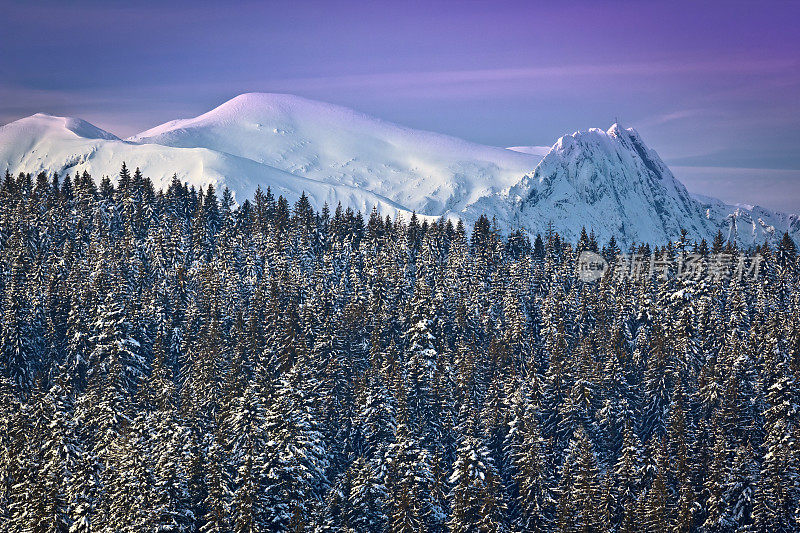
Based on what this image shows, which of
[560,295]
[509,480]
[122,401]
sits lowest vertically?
[509,480]

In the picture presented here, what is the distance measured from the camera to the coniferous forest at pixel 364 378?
200 feet

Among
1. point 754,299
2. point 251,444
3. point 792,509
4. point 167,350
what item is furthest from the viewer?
point 754,299

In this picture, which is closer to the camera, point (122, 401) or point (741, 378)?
point (122, 401)

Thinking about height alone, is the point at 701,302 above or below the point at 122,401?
above

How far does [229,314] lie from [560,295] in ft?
145

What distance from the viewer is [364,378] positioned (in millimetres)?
82938

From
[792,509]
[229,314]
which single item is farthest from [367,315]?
[792,509]

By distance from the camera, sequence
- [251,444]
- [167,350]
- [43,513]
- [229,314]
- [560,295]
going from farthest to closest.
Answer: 1. [560,295]
2. [229,314]
3. [167,350]
4. [251,444]
5. [43,513]

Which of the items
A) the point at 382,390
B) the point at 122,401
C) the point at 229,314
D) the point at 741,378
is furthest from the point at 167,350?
the point at 741,378

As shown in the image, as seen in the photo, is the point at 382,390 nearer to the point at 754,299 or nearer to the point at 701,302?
the point at 701,302

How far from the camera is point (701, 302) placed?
110062 millimetres

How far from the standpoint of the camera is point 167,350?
97.9 m

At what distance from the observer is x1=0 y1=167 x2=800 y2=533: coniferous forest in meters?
61.0

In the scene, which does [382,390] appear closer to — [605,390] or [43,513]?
[605,390]
